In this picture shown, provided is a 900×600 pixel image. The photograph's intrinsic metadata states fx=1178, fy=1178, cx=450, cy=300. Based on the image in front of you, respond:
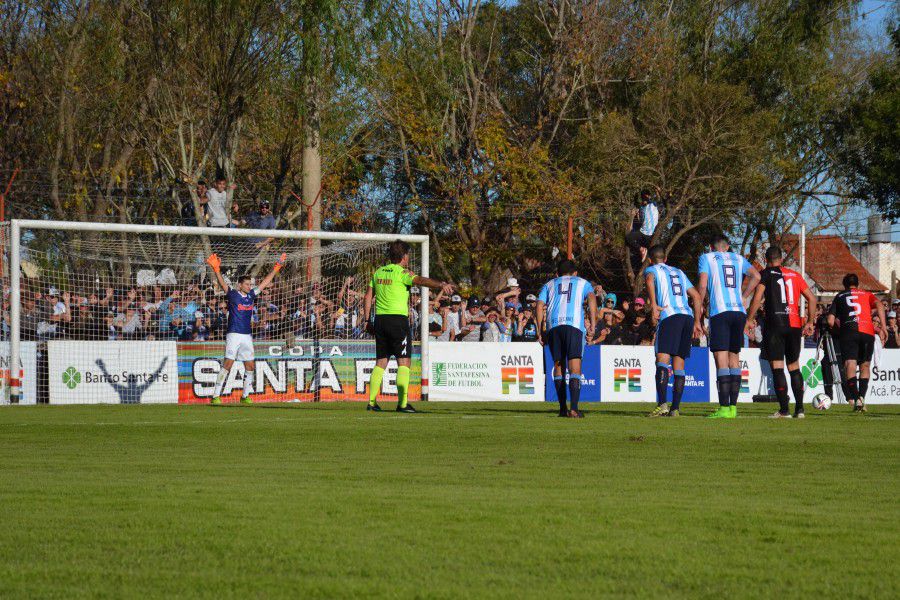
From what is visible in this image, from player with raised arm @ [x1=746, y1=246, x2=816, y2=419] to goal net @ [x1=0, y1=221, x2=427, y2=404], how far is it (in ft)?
23.3

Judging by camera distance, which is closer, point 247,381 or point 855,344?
point 855,344

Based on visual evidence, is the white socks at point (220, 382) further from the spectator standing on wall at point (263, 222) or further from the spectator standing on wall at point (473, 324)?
the spectator standing on wall at point (473, 324)

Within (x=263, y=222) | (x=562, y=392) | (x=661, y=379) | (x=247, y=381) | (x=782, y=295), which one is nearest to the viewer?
(x=562, y=392)

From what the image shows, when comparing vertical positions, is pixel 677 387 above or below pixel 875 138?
below

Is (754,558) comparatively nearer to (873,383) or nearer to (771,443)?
(771,443)

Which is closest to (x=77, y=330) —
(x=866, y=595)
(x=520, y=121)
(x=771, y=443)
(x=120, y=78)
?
(x=120, y=78)

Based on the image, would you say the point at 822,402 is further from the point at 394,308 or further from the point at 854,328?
the point at 394,308

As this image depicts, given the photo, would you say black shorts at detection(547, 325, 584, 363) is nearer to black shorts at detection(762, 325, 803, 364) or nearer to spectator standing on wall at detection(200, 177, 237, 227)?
black shorts at detection(762, 325, 803, 364)

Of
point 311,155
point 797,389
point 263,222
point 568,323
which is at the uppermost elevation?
point 311,155

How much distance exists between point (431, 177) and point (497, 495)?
3389 centimetres

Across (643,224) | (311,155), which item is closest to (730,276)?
(643,224)

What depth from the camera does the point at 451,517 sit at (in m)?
5.86

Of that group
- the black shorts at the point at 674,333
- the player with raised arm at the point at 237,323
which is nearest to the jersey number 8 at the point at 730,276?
the black shorts at the point at 674,333

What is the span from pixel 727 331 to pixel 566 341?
82.1 inches
